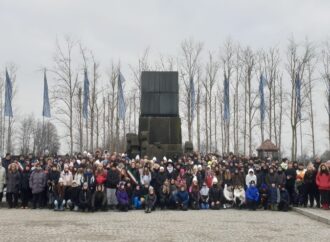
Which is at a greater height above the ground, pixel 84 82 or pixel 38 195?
pixel 84 82

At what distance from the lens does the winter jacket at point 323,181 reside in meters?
17.7

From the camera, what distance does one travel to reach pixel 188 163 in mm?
21344

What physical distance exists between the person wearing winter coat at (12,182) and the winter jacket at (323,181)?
35.9 ft

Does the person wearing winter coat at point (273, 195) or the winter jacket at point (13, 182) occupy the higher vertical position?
the winter jacket at point (13, 182)

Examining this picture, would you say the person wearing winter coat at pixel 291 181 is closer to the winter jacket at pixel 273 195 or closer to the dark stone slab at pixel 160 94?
the winter jacket at pixel 273 195

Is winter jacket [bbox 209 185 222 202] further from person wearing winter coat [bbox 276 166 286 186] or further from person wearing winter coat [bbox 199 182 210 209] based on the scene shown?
person wearing winter coat [bbox 276 166 286 186]

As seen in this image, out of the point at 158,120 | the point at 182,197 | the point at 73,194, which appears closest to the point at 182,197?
the point at 182,197

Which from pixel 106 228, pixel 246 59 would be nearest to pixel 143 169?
pixel 106 228

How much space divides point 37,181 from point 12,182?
96 centimetres

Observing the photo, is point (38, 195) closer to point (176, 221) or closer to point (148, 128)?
point (176, 221)

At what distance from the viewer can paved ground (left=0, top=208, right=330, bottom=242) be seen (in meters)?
11.2

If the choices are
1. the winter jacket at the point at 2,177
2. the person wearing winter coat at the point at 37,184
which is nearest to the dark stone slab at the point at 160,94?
the person wearing winter coat at the point at 37,184

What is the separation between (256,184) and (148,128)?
8.13 metres

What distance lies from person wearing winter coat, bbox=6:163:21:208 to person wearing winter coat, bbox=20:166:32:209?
0.16 metres
